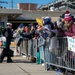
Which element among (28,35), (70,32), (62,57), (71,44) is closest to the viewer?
(71,44)

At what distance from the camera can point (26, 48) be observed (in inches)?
641

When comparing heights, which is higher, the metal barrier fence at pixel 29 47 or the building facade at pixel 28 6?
the building facade at pixel 28 6

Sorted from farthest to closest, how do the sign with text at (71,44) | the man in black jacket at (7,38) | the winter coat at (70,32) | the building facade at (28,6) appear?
the building facade at (28,6) < the man in black jacket at (7,38) < the winter coat at (70,32) < the sign with text at (71,44)

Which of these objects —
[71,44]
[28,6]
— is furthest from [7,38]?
[28,6]

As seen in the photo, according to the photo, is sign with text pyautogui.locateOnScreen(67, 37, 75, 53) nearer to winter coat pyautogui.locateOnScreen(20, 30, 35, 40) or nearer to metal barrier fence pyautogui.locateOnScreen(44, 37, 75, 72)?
metal barrier fence pyautogui.locateOnScreen(44, 37, 75, 72)

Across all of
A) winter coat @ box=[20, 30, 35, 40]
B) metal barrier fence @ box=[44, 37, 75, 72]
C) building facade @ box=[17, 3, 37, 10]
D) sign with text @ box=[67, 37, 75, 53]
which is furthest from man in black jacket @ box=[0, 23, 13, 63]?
building facade @ box=[17, 3, 37, 10]

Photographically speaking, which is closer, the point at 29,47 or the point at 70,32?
the point at 70,32

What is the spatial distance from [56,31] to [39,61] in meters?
3.51

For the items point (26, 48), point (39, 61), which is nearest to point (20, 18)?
point (26, 48)

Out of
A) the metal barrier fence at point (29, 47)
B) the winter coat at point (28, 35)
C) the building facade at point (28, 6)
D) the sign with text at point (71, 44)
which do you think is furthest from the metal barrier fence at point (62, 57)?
the building facade at point (28, 6)

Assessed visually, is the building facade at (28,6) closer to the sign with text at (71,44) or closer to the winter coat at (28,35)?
the winter coat at (28,35)

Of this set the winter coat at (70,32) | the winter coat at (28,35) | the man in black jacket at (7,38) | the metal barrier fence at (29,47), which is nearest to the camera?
the winter coat at (70,32)

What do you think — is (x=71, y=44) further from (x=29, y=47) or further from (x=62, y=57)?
(x=29, y=47)

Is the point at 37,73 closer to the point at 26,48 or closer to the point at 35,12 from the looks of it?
the point at 26,48
